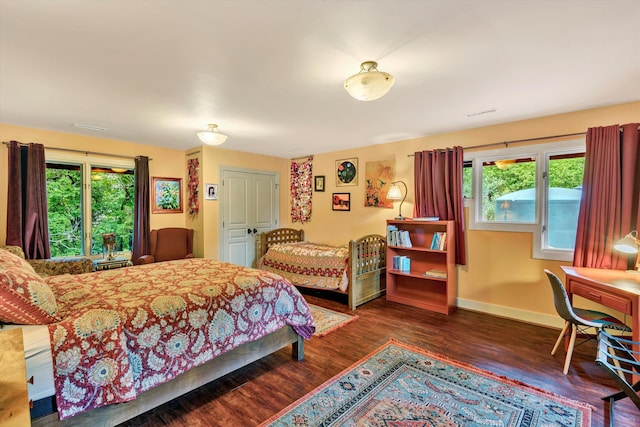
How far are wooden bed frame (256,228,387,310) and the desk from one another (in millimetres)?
2216

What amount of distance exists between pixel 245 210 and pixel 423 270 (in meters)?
3.23

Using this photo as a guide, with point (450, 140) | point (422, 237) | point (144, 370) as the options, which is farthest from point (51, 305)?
point (450, 140)

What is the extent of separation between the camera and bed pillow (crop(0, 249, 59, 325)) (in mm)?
1394

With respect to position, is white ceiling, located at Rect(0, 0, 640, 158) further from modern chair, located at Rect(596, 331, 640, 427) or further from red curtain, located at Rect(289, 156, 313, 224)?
red curtain, located at Rect(289, 156, 313, 224)

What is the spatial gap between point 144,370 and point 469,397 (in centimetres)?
216

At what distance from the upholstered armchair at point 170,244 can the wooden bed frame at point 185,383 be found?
291 cm

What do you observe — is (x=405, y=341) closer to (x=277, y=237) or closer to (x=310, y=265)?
(x=310, y=265)

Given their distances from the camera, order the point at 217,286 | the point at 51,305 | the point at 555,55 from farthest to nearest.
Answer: the point at 217,286 < the point at 555,55 < the point at 51,305

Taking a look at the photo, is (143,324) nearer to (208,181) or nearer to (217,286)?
(217,286)

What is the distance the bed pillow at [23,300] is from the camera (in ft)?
4.57

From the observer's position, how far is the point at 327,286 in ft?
13.8

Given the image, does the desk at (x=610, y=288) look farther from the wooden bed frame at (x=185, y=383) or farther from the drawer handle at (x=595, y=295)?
the wooden bed frame at (x=185, y=383)

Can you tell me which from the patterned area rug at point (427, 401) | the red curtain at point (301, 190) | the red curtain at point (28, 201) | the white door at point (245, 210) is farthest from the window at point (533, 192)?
the red curtain at point (28, 201)

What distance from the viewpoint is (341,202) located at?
17.2 ft
